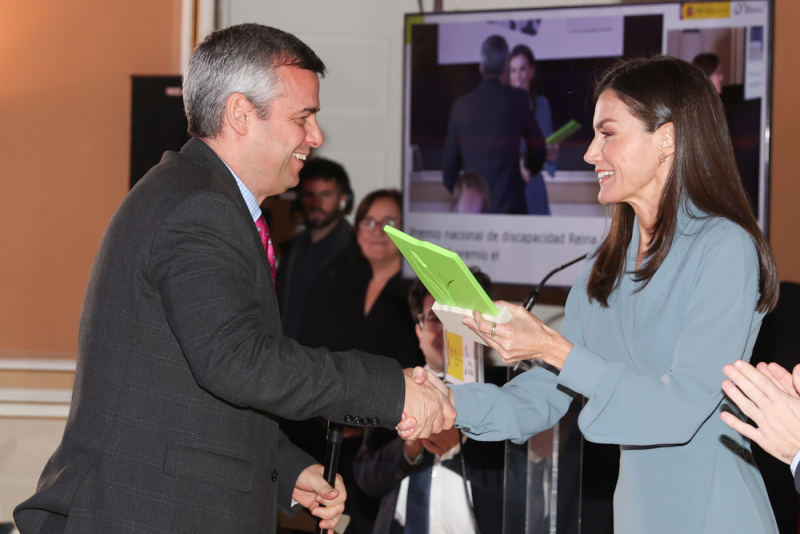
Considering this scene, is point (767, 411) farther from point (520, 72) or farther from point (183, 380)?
point (520, 72)

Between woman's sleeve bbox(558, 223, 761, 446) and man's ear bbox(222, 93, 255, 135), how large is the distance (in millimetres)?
929

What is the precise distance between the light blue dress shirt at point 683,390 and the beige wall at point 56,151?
10.5 feet

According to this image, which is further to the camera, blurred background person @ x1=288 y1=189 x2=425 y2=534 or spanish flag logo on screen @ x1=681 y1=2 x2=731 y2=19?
blurred background person @ x1=288 y1=189 x2=425 y2=534

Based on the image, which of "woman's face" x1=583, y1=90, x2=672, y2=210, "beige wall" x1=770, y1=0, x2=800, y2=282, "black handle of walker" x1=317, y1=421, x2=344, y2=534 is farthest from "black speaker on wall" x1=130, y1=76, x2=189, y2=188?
"beige wall" x1=770, y1=0, x2=800, y2=282

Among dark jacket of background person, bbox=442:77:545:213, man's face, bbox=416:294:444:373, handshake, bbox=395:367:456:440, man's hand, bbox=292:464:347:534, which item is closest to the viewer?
handshake, bbox=395:367:456:440

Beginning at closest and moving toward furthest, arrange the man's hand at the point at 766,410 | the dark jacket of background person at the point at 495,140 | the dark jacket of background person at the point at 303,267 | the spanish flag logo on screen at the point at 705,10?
the man's hand at the point at 766,410
the spanish flag logo on screen at the point at 705,10
the dark jacket of background person at the point at 495,140
the dark jacket of background person at the point at 303,267

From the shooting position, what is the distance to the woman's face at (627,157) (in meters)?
1.66

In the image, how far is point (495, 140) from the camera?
11.8 ft

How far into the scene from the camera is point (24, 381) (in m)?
3.91

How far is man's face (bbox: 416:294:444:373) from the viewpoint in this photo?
107 inches

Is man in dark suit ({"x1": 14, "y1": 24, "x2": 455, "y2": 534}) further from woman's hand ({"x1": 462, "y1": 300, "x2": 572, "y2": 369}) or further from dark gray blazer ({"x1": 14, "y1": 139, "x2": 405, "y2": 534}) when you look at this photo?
woman's hand ({"x1": 462, "y1": 300, "x2": 572, "y2": 369})

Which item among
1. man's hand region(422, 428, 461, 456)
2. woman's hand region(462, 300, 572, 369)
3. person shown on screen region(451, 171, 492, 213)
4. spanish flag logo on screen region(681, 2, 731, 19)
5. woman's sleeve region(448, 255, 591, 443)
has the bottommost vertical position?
man's hand region(422, 428, 461, 456)

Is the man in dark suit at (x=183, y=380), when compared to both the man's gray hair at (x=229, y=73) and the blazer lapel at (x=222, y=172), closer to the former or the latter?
the blazer lapel at (x=222, y=172)

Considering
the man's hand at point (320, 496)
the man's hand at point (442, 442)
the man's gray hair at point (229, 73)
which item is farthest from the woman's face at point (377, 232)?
the man's gray hair at point (229, 73)
